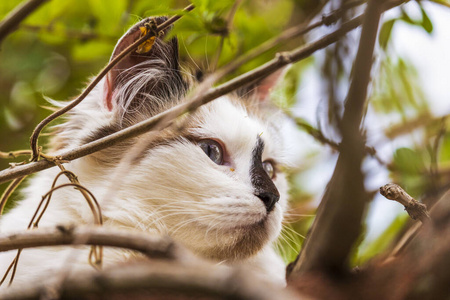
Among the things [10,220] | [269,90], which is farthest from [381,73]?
[10,220]

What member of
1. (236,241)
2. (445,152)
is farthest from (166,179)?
(445,152)

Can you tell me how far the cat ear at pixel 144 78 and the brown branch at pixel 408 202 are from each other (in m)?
0.88

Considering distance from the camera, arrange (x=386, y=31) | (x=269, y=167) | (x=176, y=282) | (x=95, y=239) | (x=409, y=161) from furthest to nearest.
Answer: (x=269, y=167), (x=386, y=31), (x=409, y=161), (x=95, y=239), (x=176, y=282)

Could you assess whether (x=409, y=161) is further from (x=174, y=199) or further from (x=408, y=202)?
(x=174, y=199)

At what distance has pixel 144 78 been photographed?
5.82ft

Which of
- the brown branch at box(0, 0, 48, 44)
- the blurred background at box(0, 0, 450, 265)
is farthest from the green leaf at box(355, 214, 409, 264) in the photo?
the brown branch at box(0, 0, 48, 44)

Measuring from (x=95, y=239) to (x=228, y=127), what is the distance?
1.08m

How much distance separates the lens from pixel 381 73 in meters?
1.48

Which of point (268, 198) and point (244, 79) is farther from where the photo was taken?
point (268, 198)

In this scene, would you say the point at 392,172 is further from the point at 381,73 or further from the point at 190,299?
the point at 190,299

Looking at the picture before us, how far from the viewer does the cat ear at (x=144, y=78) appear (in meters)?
1.66

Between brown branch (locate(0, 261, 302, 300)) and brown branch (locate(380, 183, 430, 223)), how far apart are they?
1.45 feet

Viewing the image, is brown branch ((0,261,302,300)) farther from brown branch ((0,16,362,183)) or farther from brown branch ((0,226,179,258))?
brown branch ((0,16,362,183))

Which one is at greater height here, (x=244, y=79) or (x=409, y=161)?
(x=244, y=79)
